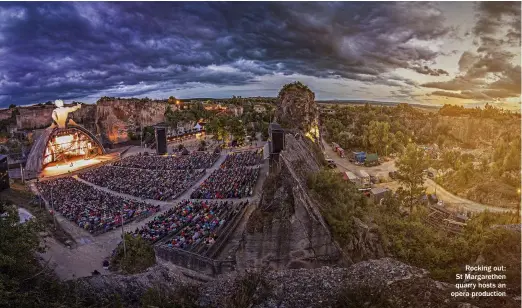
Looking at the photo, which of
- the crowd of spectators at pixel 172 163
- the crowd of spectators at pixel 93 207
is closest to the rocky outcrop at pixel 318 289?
the crowd of spectators at pixel 93 207

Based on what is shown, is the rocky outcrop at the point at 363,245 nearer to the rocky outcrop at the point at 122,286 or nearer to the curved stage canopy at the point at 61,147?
the rocky outcrop at the point at 122,286

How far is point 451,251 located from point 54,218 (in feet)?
92.0

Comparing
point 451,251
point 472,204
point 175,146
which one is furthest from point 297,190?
point 175,146

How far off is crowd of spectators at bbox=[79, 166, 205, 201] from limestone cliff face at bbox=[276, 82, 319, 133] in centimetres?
1482

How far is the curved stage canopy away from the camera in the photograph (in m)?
50.8

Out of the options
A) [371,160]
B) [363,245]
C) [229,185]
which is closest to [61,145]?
[229,185]

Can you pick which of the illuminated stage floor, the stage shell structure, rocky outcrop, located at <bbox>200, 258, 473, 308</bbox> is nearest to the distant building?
rocky outcrop, located at <bbox>200, 258, 473, 308</bbox>

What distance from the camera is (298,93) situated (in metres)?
47.8

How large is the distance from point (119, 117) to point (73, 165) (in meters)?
37.0

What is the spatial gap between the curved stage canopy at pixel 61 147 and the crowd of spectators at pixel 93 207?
1899 cm

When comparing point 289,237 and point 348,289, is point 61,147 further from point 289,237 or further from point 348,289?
point 348,289

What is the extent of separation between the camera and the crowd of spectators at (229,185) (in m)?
28.1

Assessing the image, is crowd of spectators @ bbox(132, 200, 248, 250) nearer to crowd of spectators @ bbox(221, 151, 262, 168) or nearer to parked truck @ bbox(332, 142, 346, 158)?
crowd of spectators @ bbox(221, 151, 262, 168)

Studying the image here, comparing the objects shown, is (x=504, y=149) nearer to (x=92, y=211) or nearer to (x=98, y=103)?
(x=92, y=211)
